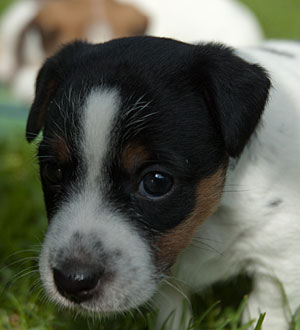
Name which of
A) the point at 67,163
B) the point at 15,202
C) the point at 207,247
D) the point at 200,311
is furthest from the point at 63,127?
the point at 15,202

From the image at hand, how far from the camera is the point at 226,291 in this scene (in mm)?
4559

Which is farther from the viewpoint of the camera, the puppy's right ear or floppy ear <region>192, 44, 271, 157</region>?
the puppy's right ear

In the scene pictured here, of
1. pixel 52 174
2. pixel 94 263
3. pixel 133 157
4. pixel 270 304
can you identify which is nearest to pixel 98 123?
pixel 133 157

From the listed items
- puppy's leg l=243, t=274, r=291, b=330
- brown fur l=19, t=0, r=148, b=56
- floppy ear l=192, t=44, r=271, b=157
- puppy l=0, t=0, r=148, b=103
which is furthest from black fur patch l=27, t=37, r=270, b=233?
brown fur l=19, t=0, r=148, b=56

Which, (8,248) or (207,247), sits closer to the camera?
(207,247)

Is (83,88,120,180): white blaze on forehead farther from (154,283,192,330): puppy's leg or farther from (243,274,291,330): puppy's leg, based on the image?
(243,274,291,330): puppy's leg

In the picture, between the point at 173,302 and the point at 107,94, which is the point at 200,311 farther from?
the point at 107,94

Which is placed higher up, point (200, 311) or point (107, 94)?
point (107, 94)

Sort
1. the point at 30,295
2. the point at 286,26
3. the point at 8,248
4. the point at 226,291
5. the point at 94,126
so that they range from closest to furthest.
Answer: the point at 94,126, the point at 30,295, the point at 226,291, the point at 8,248, the point at 286,26

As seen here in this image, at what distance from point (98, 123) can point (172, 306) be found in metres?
1.46

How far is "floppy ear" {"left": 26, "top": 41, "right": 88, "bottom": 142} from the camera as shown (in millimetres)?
3779

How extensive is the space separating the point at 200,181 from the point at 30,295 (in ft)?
4.96

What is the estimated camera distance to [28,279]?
4.43 metres

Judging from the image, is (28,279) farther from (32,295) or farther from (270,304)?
(270,304)
